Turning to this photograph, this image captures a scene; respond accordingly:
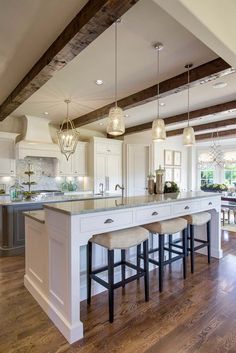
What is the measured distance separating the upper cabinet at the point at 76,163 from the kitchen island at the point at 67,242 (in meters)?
3.63

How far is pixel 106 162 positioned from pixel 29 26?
470cm

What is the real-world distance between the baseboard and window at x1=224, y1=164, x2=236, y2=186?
848 cm

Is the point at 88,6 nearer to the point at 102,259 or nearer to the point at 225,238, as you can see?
the point at 102,259

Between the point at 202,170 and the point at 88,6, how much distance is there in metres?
8.92

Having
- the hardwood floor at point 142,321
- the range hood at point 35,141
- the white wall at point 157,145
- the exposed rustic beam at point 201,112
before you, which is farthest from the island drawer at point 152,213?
the white wall at point 157,145

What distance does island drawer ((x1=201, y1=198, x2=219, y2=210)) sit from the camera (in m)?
3.40

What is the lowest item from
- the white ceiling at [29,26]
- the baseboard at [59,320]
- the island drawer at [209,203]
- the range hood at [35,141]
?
the baseboard at [59,320]

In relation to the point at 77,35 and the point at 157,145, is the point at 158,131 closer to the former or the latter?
the point at 77,35

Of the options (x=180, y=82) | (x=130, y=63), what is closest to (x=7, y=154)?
(x=130, y=63)

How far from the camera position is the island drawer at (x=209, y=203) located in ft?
11.2

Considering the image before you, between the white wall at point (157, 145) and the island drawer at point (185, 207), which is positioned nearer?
the island drawer at point (185, 207)

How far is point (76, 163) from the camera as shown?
6457 millimetres

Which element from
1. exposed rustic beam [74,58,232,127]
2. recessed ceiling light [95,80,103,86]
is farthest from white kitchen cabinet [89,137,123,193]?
recessed ceiling light [95,80,103,86]

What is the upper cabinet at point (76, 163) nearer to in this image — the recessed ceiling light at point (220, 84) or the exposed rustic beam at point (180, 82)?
the exposed rustic beam at point (180, 82)
